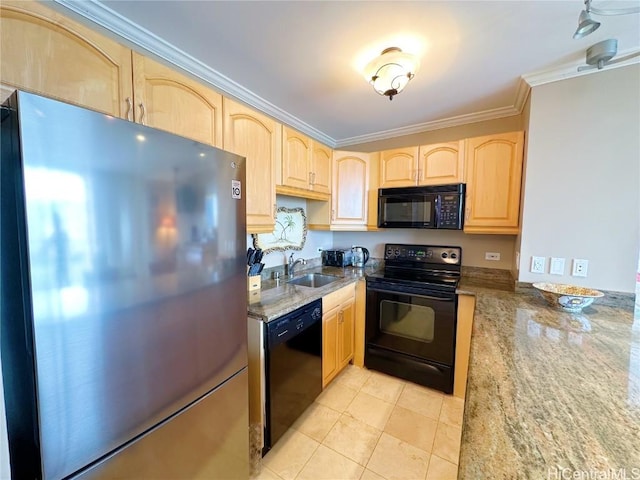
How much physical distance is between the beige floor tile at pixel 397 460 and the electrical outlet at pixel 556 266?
4.74ft

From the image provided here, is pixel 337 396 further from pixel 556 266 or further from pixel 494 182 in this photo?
pixel 494 182

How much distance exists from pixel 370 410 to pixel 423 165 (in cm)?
210

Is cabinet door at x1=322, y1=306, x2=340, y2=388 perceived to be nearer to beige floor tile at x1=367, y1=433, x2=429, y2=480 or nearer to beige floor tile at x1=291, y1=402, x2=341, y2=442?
beige floor tile at x1=291, y1=402, x2=341, y2=442

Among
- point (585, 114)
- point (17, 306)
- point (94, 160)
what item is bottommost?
point (17, 306)

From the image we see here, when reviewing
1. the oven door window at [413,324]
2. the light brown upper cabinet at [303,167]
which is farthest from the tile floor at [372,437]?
the light brown upper cabinet at [303,167]

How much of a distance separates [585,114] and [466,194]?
810 millimetres

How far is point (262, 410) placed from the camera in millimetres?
1453

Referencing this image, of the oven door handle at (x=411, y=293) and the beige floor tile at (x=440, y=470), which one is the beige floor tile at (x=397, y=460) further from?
the oven door handle at (x=411, y=293)

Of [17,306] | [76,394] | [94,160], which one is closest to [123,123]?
[94,160]

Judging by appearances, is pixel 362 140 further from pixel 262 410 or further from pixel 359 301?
pixel 262 410

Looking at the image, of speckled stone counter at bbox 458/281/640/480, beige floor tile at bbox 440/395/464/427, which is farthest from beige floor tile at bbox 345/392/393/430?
speckled stone counter at bbox 458/281/640/480

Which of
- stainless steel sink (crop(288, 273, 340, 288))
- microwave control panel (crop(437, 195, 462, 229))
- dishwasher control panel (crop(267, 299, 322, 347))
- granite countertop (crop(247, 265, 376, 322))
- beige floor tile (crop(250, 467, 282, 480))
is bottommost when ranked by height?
beige floor tile (crop(250, 467, 282, 480))

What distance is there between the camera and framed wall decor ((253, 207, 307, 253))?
226 cm

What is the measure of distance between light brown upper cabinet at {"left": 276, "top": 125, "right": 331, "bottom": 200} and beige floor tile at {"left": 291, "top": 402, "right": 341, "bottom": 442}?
5.55 ft
